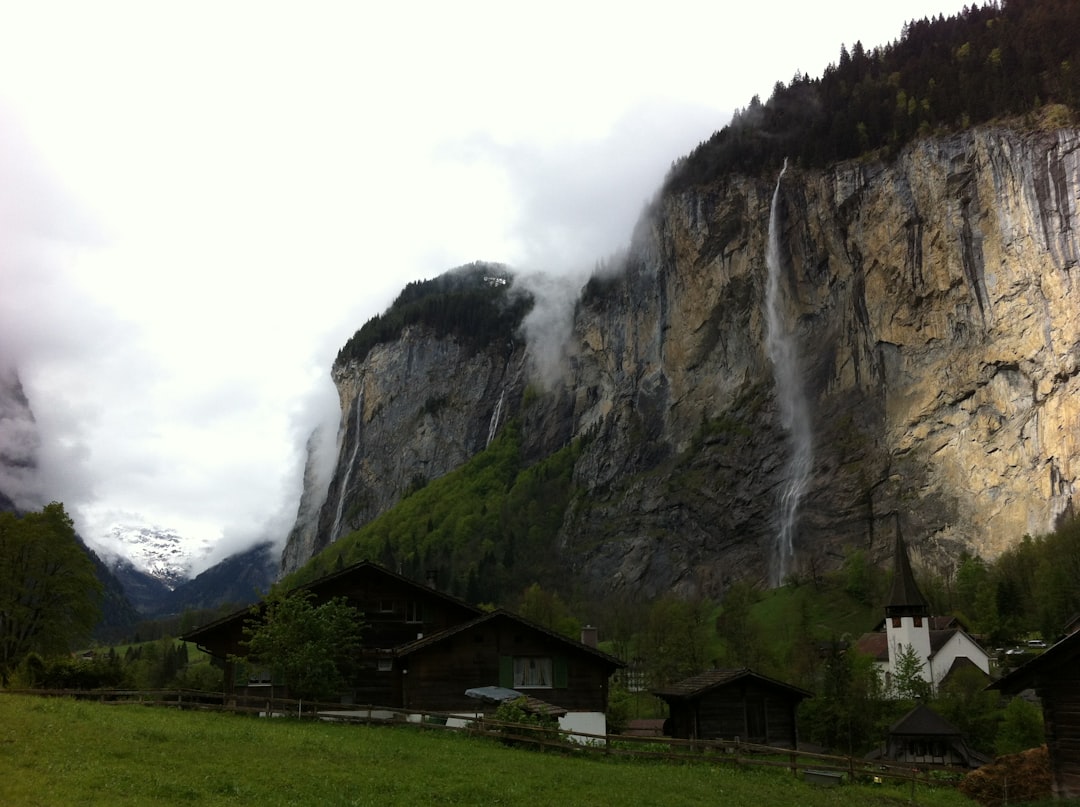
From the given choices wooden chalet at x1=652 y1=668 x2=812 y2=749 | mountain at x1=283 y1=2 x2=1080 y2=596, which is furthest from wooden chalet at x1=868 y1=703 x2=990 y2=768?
mountain at x1=283 y1=2 x2=1080 y2=596

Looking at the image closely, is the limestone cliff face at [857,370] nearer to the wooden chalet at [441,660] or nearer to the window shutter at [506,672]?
the wooden chalet at [441,660]

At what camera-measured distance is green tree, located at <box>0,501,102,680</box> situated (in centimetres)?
5506

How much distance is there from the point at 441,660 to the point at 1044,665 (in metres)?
23.7

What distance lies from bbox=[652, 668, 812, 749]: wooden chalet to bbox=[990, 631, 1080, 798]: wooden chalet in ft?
49.2

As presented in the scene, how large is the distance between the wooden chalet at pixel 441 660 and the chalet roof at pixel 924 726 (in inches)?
Result: 738

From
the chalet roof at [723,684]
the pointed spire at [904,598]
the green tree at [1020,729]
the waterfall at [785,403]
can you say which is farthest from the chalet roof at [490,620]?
the waterfall at [785,403]

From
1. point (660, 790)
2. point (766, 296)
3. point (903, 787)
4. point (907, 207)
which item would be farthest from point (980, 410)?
point (660, 790)

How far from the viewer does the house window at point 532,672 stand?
138ft

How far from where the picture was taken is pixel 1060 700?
2853 cm

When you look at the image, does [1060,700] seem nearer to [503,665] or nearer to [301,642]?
[503,665]

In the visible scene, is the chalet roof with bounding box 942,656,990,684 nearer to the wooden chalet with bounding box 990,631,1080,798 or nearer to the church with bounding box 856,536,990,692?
the church with bounding box 856,536,990,692

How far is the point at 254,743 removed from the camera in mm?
26062

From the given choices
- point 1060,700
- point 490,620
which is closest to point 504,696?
point 490,620

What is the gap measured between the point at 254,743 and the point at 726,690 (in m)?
24.0
